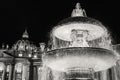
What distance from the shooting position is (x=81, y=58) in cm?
1184

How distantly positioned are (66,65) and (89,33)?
3561 mm

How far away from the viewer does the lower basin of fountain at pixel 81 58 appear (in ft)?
38.3

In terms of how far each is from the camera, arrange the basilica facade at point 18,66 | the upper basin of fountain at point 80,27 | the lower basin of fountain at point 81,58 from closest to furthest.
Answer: the lower basin of fountain at point 81,58 < the upper basin of fountain at point 80,27 < the basilica facade at point 18,66

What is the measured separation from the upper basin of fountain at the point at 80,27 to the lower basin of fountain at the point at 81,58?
2.53 metres

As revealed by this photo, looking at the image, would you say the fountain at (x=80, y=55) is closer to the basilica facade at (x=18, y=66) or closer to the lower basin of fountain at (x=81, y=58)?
the lower basin of fountain at (x=81, y=58)

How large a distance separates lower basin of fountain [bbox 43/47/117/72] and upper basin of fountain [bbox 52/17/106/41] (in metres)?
2.53

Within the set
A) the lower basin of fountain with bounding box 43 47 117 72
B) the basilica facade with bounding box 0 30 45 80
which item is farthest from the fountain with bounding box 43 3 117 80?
the basilica facade with bounding box 0 30 45 80

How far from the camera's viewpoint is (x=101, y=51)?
11.7 meters

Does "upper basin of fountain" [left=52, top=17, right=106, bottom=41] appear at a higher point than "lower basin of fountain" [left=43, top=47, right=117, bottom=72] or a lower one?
higher

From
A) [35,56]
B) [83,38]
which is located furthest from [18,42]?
[83,38]

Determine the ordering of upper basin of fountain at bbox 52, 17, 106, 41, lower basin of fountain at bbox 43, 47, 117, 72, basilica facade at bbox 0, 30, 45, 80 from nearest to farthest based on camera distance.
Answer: lower basin of fountain at bbox 43, 47, 117, 72
upper basin of fountain at bbox 52, 17, 106, 41
basilica facade at bbox 0, 30, 45, 80

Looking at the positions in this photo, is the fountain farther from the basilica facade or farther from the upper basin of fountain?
the basilica facade

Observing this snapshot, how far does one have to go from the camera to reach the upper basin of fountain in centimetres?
1377

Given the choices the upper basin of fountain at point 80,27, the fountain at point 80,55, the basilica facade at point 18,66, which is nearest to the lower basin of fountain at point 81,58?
the fountain at point 80,55
